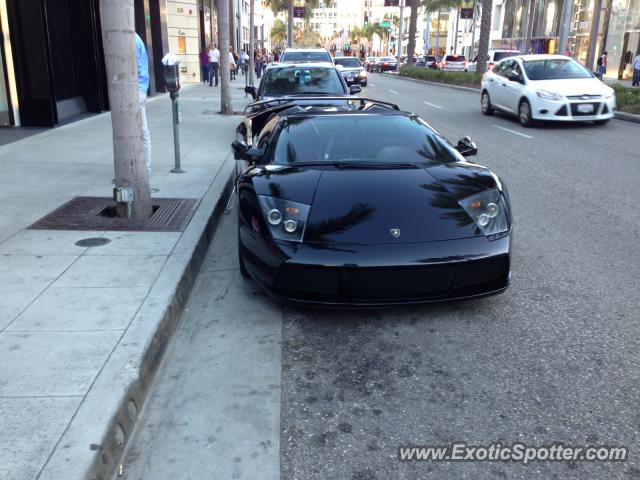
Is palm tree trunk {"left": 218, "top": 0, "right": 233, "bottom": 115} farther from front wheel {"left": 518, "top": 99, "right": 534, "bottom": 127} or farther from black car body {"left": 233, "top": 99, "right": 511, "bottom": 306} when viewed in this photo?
black car body {"left": 233, "top": 99, "right": 511, "bottom": 306}

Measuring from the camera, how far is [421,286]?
3883 millimetres

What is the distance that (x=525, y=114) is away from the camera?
Result: 47.5 feet

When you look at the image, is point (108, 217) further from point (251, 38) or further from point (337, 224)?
point (251, 38)

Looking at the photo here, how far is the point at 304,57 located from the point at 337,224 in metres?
15.4

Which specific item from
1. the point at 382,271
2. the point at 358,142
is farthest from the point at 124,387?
the point at 358,142

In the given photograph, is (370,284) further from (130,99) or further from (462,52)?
(462,52)

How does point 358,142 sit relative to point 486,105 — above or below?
above

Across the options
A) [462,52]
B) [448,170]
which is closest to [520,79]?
[448,170]

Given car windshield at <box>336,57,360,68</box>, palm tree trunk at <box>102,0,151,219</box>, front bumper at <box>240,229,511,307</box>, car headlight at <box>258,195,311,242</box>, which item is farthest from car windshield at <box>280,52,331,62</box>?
front bumper at <box>240,229,511,307</box>

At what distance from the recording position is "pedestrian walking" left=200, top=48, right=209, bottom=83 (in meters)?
27.9

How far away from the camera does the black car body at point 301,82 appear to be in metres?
10.8

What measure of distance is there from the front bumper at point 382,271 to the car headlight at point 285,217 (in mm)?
90

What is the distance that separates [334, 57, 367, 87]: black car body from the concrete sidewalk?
20.8 metres

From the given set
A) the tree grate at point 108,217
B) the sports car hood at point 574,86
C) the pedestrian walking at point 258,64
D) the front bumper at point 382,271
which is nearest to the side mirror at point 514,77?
the sports car hood at point 574,86
